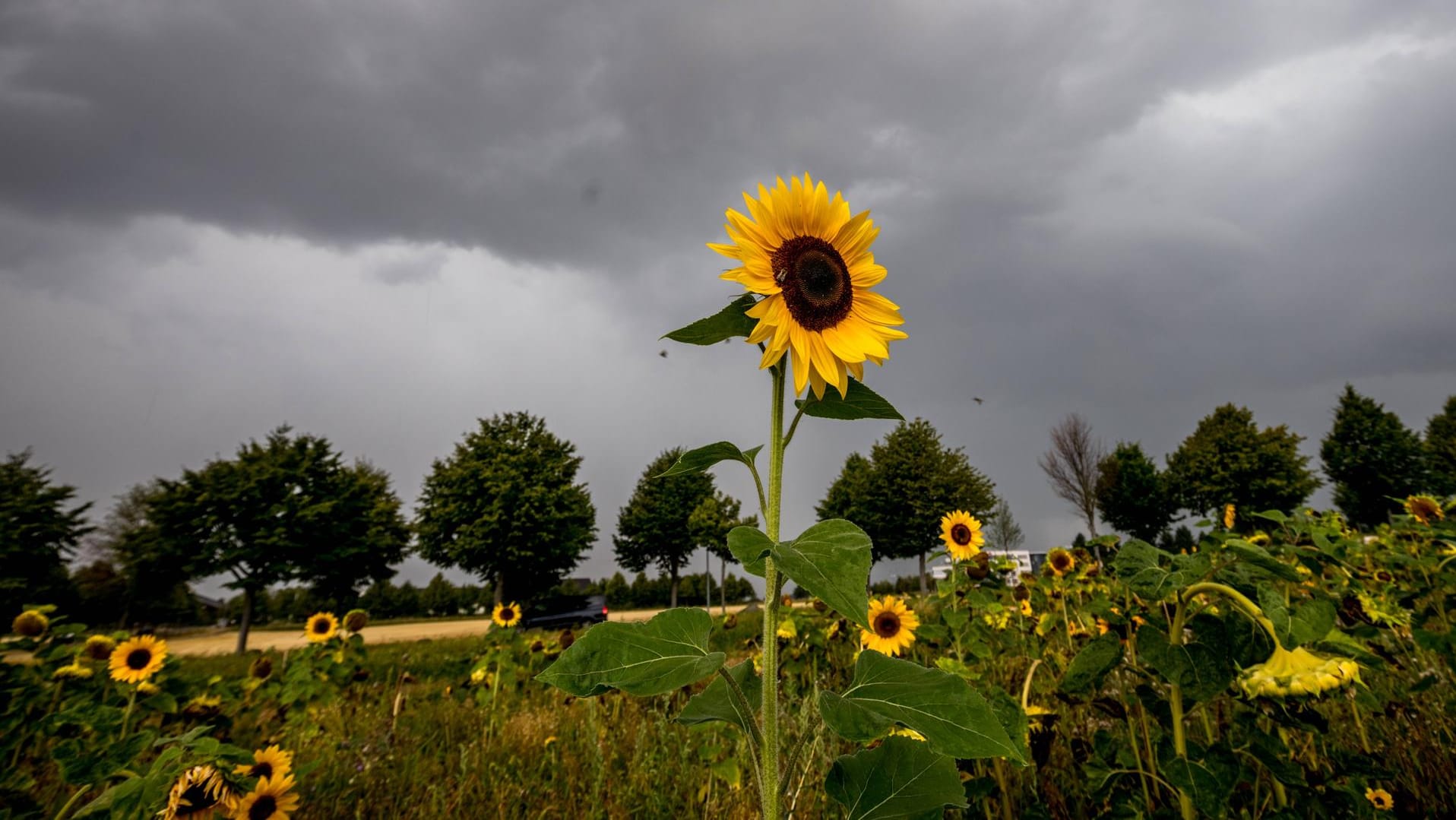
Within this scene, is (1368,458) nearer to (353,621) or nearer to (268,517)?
(353,621)

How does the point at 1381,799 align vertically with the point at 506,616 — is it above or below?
below

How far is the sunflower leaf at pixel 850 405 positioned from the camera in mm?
1216

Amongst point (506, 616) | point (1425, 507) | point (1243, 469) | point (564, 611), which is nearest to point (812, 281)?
point (1425, 507)

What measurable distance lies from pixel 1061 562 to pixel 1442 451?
122 feet

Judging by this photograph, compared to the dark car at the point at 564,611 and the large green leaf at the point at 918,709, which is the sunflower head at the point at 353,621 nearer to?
the large green leaf at the point at 918,709

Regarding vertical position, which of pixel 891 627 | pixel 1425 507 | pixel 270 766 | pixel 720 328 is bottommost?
pixel 270 766

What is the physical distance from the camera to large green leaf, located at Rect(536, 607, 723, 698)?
92cm

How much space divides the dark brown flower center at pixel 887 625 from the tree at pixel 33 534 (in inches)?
867

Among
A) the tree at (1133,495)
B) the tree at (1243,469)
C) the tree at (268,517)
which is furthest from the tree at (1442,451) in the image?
the tree at (268,517)

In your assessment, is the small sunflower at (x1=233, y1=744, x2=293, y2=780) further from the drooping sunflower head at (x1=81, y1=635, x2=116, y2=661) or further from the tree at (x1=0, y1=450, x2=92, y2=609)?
the tree at (x1=0, y1=450, x2=92, y2=609)

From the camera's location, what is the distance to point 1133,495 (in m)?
33.5

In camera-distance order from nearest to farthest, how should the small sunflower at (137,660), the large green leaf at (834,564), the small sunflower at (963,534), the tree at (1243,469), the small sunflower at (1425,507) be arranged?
the large green leaf at (834,564), the small sunflower at (137,660), the small sunflower at (1425,507), the small sunflower at (963,534), the tree at (1243,469)

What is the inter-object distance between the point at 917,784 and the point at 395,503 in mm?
36359

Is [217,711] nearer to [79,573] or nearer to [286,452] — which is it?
[286,452]
